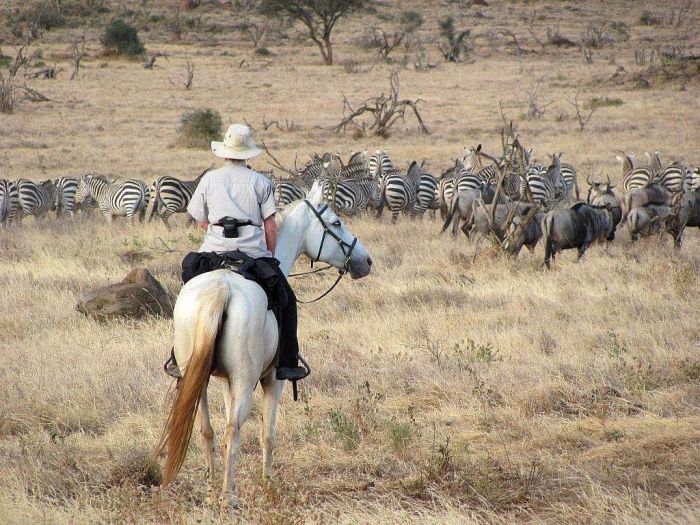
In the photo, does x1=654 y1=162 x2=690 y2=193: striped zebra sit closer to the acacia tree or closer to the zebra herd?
the zebra herd

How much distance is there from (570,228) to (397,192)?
514cm

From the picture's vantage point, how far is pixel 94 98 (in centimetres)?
3484

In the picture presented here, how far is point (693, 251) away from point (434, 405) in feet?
25.1

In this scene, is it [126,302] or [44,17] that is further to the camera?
[44,17]

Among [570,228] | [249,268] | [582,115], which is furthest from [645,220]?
[582,115]

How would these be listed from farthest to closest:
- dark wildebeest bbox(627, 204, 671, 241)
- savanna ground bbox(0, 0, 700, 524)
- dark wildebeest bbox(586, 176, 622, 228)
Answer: dark wildebeest bbox(586, 176, 622, 228) → dark wildebeest bbox(627, 204, 671, 241) → savanna ground bbox(0, 0, 700, 524)

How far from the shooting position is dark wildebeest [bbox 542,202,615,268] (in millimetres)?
12344

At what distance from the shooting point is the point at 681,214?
13594 mm

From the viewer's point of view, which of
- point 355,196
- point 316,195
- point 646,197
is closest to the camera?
point 316,195

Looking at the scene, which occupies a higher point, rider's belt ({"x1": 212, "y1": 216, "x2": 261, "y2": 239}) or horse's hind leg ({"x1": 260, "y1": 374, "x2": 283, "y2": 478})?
rider's belt ({"x1": 212, "y1": 216, "x2": 261, "y2": 239})

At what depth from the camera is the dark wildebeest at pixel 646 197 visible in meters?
14.4

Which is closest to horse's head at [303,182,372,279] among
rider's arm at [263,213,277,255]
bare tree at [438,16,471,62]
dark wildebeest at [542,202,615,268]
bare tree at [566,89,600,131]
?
rider's arm at [263,213,277,255]

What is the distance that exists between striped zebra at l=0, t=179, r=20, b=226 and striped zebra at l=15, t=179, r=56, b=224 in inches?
2.6

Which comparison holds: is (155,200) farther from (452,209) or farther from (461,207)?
(461,207)
